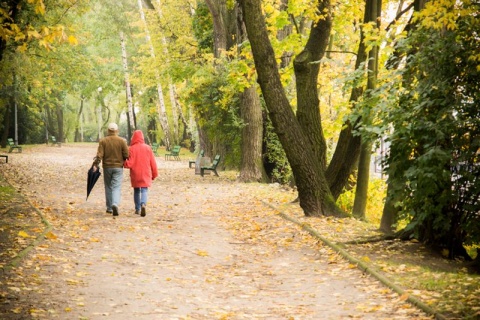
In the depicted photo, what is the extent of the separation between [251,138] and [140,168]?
9.56 m

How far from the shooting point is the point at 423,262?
355 inches

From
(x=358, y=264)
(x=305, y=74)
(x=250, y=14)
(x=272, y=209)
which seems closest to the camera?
(x=358, y=264)

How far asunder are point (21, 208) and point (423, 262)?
897 cm

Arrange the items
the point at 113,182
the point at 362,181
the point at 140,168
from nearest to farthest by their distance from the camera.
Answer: the point at 113,182
the point at 140,168
the point at 362,181

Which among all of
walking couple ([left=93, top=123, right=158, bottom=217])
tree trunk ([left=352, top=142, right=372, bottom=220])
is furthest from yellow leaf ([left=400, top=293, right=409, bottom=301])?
walking couple ([left=93, top=123, right=158, bottom=217])

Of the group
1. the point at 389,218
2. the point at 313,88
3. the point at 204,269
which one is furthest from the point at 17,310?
the point at 313,88

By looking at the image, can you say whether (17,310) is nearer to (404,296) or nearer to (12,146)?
(404,296)

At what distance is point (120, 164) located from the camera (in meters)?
13.5

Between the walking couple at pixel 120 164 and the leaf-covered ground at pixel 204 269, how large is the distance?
1.68ft

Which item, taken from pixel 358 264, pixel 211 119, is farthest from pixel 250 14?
pixel 211 119

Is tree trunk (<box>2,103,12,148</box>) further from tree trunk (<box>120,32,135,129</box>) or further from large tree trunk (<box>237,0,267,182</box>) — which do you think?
large tree trunk (<box>237,0,267,182</box>)

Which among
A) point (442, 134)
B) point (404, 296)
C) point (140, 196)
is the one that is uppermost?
point (442, 134)

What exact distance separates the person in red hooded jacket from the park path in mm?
467

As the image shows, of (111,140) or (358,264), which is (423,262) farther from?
(111,140)
